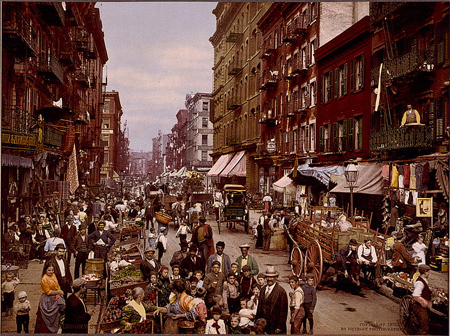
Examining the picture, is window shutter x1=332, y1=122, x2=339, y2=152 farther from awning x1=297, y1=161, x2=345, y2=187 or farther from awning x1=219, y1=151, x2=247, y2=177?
awning x1=219, y1=151, x2=247, y2=177

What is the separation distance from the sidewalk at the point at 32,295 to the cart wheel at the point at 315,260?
582 centimetres

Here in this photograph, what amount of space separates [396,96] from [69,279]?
48.9 feet

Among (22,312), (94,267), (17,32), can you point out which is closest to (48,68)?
(17,32)

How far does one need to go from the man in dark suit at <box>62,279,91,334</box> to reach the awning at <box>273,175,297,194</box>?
16.6 m

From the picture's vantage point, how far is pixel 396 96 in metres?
19.7

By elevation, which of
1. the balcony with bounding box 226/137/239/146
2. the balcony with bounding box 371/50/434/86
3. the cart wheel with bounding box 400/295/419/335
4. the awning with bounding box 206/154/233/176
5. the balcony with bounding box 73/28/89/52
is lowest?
the cart wheel with bounding box 400/295/419/335

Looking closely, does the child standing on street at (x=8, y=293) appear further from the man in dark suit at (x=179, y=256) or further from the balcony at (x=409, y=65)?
the balcony at (x=409, y=65)

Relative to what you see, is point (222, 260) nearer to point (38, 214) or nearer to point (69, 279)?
point (69, 279)

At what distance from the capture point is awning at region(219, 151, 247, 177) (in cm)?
2537

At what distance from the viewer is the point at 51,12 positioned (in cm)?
2227

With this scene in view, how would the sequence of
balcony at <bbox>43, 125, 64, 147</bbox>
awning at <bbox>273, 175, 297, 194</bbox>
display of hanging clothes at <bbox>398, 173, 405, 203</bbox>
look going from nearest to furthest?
display of hanging clothes at <bbox>398, 173, 405, 203</bbox>
balcony at <bbox>43, 125, 64, 147</bbox>
awning at <bbox>273, 175, 297, 194</bbox>

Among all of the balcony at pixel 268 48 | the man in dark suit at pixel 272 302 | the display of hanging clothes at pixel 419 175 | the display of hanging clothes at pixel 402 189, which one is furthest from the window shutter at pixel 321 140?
the man in dark suit at pixel 272 302

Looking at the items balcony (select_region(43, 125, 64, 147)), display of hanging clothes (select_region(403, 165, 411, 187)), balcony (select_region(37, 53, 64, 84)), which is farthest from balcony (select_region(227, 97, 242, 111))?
display of hanging clothes (select_region(403, 165, 411, 187))

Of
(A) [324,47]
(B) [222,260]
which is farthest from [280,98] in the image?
(B) [222,260]
